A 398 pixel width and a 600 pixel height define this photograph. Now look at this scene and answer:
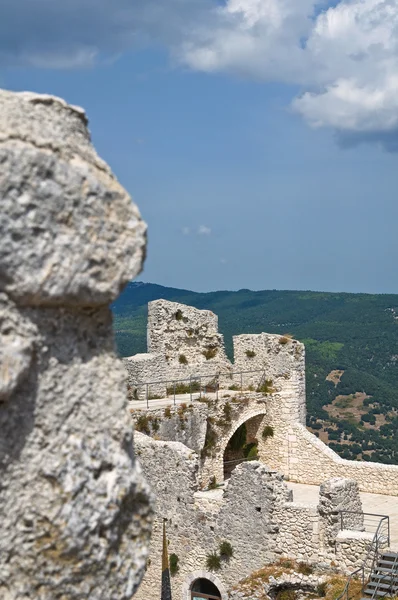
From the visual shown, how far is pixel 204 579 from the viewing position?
49.9ft

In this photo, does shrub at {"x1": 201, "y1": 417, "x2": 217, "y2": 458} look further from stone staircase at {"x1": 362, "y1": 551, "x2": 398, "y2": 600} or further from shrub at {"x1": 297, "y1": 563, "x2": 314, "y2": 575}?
stone staircase at {"x1": 362, "y1": 551, "x2": 398, "y2": 600}

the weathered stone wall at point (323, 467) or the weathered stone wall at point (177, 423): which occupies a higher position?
the weathered stone wall at point (177, 423)

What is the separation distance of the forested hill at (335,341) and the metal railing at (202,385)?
704 cm

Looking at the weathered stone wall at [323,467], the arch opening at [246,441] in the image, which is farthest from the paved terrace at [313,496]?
the arch opening at [246,441]

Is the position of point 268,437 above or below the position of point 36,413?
below

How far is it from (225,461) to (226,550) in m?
4.98

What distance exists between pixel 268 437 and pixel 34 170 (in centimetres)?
1713

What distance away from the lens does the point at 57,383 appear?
314 cm

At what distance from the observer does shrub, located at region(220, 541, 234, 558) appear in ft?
47.2

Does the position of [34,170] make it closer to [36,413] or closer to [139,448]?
[36,413]

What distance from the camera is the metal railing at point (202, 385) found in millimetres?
19031

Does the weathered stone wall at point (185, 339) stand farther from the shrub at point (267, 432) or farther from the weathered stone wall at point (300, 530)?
the weathered stone wall at point (300, 530)

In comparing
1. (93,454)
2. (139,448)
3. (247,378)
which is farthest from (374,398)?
(93,454)

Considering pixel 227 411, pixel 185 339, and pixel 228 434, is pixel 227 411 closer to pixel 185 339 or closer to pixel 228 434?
pixel 228 434
